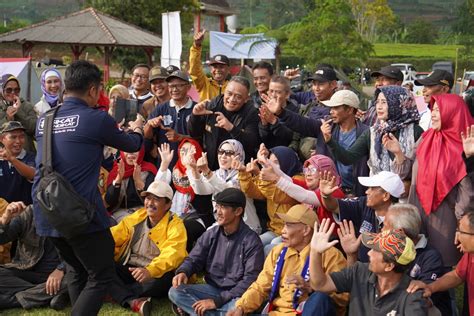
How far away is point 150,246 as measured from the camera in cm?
604

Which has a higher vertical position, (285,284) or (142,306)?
(285,284)

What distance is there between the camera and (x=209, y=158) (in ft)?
22.5

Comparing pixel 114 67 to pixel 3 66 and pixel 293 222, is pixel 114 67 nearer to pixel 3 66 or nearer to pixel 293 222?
pixel 3 66

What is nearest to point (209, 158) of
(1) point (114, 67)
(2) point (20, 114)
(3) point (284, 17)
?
(2) point (20, 114)

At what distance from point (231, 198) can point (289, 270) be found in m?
0.85

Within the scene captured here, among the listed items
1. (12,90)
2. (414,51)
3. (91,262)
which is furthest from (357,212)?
(414,51)

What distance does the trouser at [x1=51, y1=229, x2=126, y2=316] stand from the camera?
469cm

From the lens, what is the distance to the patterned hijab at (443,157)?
4.88 metres

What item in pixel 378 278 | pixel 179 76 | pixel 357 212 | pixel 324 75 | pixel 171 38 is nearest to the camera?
pixel 378 278

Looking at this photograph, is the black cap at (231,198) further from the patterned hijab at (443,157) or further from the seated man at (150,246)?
the patterned hijab at (443,157)

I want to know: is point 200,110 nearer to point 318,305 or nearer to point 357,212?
point 357,212

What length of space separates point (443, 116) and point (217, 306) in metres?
2.32

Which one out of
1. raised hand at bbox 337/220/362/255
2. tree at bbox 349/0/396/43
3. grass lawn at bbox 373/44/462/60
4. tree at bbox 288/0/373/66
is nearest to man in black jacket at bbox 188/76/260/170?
raised hand at bbox 337/220/362/255

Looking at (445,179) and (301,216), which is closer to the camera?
(445,179)
